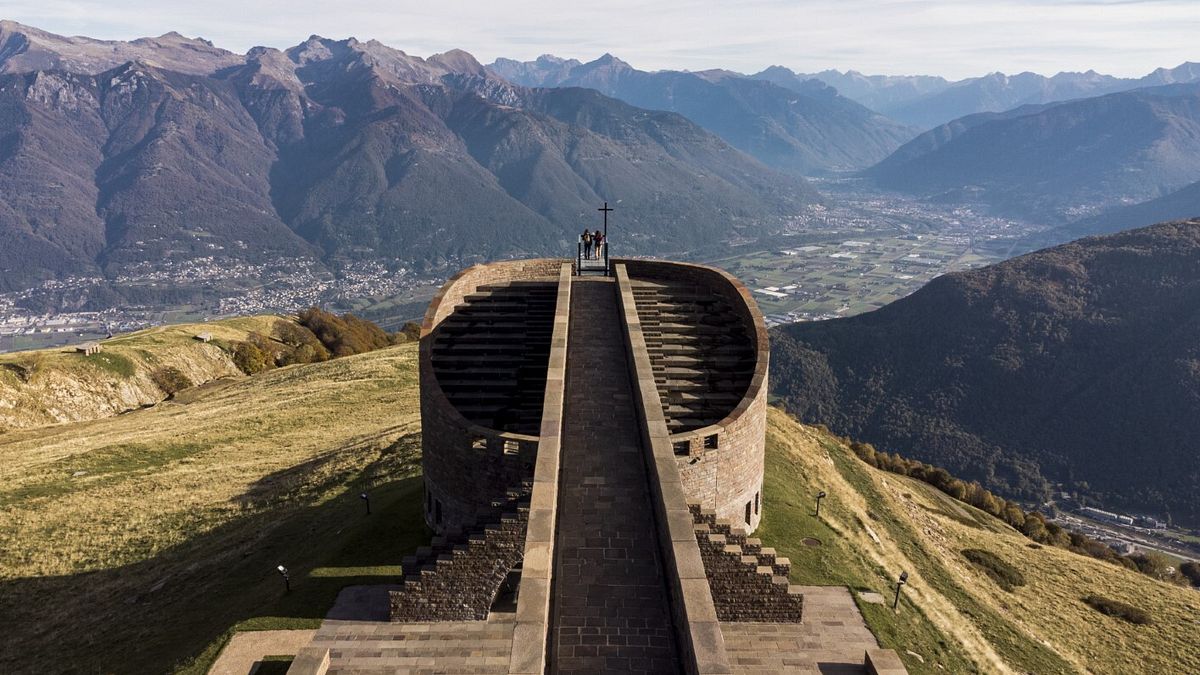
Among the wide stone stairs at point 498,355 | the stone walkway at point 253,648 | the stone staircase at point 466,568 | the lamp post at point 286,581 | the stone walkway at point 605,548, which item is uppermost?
the wide stone stairs at point 498,355

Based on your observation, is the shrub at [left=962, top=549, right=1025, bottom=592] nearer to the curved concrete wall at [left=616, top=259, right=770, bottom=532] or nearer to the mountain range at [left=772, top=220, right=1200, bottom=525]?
the curved concrete wall at [left=616, top=259, right=770, bottom=532]

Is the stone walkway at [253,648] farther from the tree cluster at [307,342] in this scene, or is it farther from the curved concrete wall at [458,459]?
the tree cluster at [307,342]

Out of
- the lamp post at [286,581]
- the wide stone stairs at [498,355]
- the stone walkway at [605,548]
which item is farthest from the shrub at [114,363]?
the stone walkway at [605,548]

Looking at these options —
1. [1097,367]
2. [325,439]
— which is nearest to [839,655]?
[325,439]

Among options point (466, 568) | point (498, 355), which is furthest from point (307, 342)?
point (466, 568)

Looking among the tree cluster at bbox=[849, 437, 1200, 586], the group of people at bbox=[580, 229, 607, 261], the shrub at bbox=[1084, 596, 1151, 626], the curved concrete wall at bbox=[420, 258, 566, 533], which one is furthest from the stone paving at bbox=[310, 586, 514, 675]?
the tree cluster at bbox=[849, 437, 1200, 586]

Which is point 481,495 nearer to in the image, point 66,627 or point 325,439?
point 66,627
